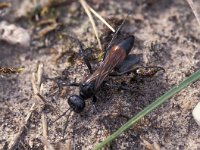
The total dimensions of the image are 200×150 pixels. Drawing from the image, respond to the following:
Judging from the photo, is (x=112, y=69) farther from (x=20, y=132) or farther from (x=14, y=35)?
(x=14, y=35)

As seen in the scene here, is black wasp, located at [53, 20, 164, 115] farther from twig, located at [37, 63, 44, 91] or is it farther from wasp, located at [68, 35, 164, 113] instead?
twig, located at [37, 63, 44, 91]

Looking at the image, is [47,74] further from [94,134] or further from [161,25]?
[161,25]

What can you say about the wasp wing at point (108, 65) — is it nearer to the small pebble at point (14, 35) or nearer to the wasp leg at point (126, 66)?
the wasp leg at point (126, 66)

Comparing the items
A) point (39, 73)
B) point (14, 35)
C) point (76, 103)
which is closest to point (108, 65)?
point (76, 103)

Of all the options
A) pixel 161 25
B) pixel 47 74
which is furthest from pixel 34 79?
pixel 161 25

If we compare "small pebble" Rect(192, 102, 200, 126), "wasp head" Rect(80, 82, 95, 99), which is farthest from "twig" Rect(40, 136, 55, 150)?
"small pebble" Rect(192, 102, 200, 126)

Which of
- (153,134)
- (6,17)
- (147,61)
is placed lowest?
(153,134)

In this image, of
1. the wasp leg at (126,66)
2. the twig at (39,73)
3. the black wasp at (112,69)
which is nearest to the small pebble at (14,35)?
the twig at (39,73)
